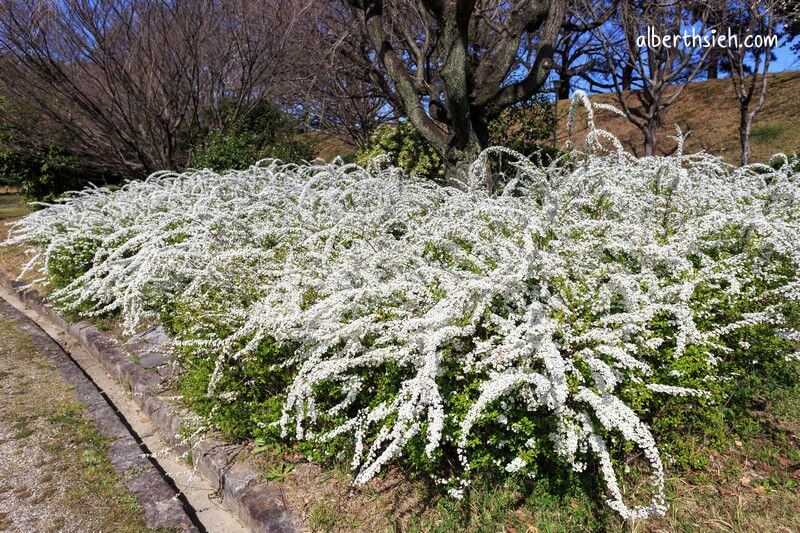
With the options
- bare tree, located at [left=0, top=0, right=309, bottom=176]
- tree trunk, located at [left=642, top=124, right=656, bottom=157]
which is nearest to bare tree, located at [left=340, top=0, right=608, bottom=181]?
bare tree, located at [left=0, top=0, right=309, bottom=176]

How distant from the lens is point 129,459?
307 centimetres

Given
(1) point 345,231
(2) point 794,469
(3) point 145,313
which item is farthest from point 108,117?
(2) point 794,469

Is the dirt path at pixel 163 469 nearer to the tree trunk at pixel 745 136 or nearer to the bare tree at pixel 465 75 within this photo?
the bare tree at pixel 465 75

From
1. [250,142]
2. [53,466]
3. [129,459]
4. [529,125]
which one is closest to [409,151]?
[529,125]

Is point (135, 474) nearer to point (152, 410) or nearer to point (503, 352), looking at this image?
point (152, 410)

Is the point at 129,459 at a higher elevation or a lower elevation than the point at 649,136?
lower

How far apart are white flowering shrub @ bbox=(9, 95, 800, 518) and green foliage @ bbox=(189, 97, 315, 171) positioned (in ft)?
19.0

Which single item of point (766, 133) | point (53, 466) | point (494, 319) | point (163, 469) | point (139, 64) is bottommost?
point (163, 469)

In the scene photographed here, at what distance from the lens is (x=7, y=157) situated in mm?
12195

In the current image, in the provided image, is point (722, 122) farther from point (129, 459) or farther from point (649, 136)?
point (129, 459)

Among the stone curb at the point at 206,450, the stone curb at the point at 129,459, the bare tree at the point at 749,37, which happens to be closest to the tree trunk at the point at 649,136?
the bare tree at the point at 749,37

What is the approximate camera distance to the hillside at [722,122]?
13320 millimetres

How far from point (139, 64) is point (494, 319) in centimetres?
953

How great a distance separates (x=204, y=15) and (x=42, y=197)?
24.2 ft
